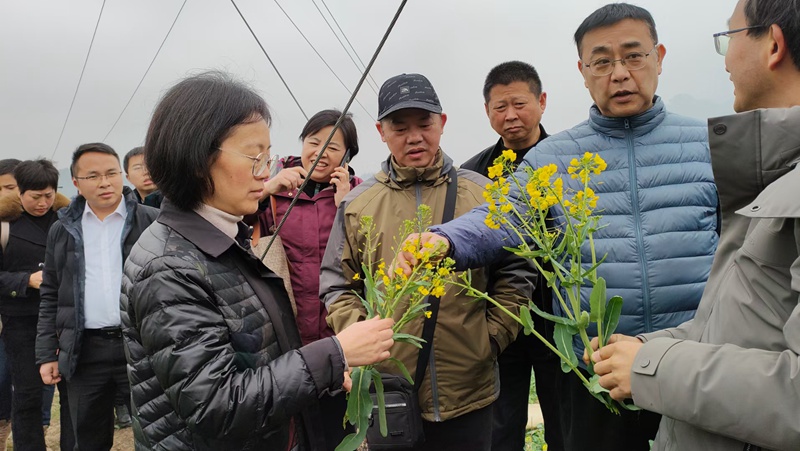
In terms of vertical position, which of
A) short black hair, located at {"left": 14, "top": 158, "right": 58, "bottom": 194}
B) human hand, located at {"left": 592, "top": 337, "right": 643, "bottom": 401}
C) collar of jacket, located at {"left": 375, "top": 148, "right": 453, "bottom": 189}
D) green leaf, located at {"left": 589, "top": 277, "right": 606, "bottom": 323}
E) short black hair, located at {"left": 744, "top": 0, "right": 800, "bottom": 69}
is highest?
short black hair, located at {"left": 14, "top": 158, "right": 58, "bottom": 194}

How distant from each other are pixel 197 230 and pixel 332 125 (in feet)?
6.41

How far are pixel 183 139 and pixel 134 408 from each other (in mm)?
831

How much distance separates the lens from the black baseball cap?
2.61 m

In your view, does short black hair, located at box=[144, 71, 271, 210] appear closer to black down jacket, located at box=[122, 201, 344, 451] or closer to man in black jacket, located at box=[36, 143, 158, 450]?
black down jacket, located at box=[122, 201, 344, 451]

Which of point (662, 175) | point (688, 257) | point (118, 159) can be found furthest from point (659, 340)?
point (118, 159)

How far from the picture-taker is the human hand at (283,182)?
3.12 meters

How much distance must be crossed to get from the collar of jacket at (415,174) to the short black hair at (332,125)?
936 mm

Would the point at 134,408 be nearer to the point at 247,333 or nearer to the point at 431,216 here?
the point at 247,333

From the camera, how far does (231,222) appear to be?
1.80m

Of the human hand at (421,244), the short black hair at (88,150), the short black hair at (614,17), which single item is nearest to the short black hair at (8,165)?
the short black hair at (88,150)

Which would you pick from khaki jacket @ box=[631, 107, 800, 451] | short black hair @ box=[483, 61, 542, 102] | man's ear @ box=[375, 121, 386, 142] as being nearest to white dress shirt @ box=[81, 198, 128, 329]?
man's ear @ box=[375, 121, 386, 142]

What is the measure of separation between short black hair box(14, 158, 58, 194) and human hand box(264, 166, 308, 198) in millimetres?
2435

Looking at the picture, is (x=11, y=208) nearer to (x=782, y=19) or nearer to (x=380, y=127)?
(x=380, y=127)

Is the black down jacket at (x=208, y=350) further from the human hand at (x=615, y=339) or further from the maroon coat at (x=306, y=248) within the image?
the maroon coat at (x=306, y=248)
